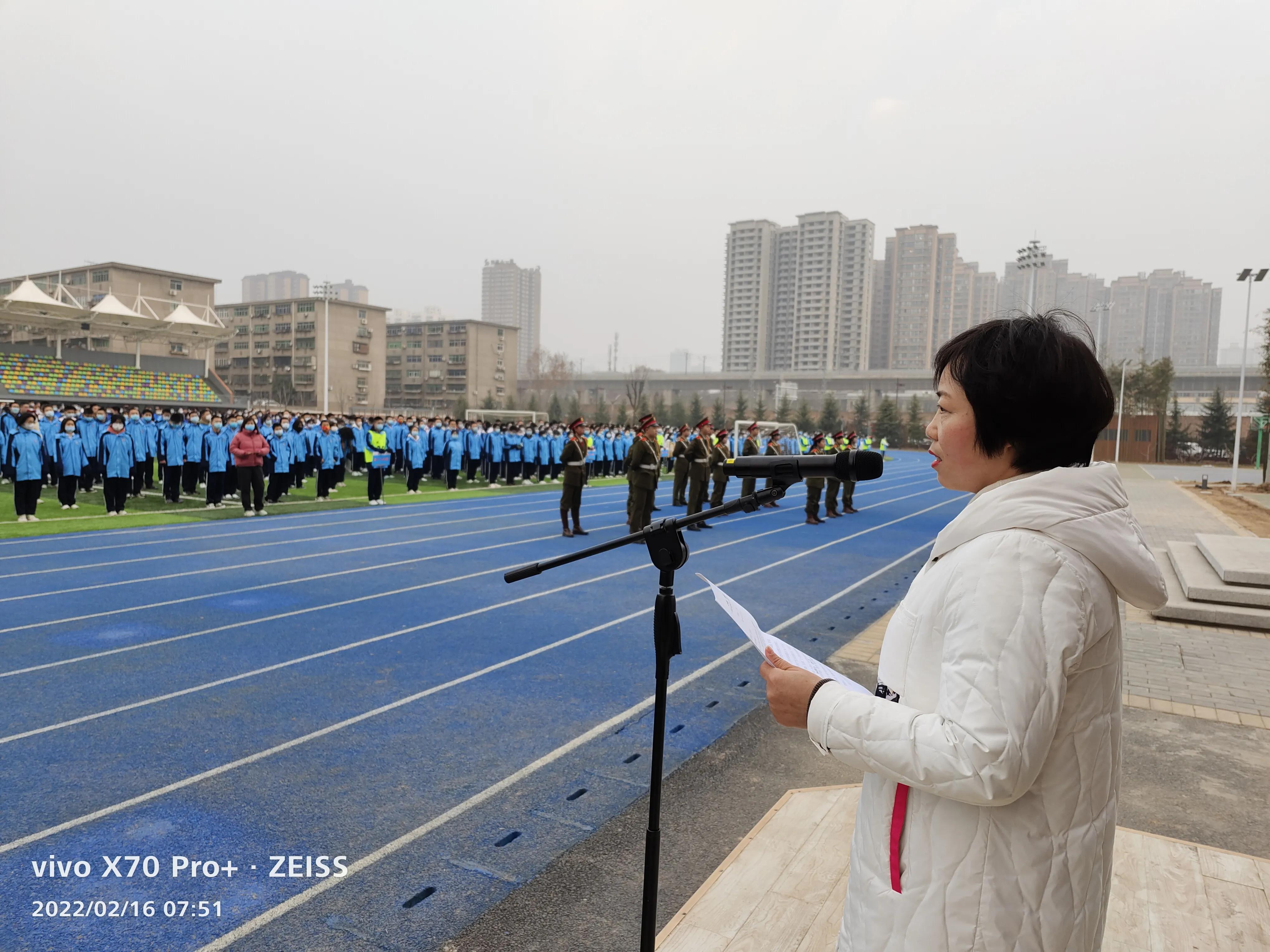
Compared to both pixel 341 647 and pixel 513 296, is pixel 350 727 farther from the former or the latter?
pixel 513 296

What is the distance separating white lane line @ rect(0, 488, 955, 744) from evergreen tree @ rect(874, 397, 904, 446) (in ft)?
185

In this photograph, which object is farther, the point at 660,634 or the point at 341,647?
the point at 341,647

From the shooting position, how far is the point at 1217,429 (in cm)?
5212

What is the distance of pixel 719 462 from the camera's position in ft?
50.5

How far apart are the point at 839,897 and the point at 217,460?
50.1ft

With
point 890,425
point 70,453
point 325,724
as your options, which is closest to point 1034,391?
point 325,724

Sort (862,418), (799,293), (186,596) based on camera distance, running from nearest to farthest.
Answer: (186,596), (862,418), (799,293)

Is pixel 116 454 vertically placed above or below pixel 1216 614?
above

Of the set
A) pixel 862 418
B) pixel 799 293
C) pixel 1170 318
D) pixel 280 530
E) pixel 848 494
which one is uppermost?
pixel 799 293

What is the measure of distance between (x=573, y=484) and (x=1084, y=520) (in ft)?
40.0

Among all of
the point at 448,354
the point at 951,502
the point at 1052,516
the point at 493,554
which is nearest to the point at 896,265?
the point at 448,354

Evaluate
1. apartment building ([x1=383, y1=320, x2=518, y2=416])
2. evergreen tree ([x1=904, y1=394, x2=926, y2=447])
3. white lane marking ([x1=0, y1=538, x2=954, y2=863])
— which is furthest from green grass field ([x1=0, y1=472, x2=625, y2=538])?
apartment building ([x1=383, y1=320, x2=518, y2=416])

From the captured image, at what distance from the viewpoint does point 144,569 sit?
9.39 meters

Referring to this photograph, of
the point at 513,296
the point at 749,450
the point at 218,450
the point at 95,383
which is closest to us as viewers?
the point at 218,450
